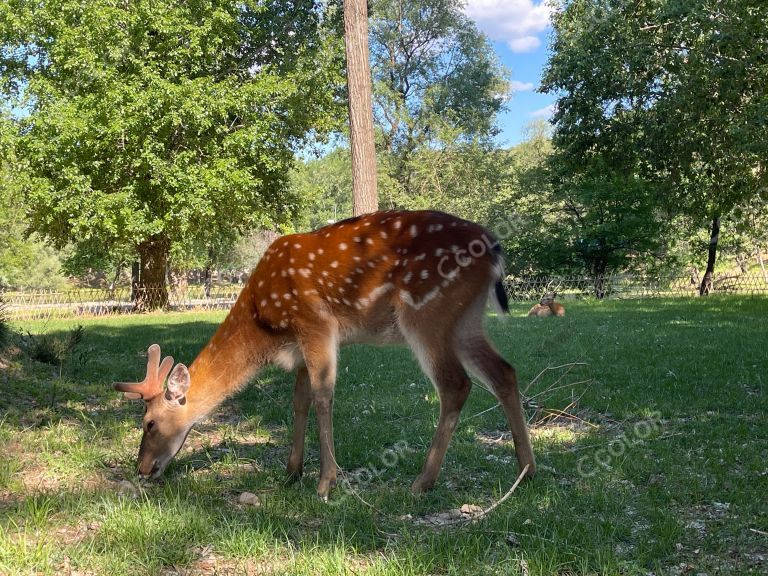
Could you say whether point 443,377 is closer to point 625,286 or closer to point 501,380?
point 501,380

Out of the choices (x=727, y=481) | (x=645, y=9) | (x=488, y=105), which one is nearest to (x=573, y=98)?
(x=645, y=9)

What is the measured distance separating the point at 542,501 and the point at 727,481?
1264 millimetres

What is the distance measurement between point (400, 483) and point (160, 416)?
168cm

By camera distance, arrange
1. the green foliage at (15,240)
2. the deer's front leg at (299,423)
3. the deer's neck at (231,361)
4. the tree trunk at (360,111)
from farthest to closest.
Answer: the green foliage at (15,240), the tree trunk at (360,111), the deer's neck at (231,361), the deer's front leg at (299,423)

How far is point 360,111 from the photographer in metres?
9.03

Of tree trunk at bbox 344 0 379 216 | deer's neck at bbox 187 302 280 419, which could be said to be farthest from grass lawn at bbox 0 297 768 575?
tree trunk at bbox 344 0 379 216

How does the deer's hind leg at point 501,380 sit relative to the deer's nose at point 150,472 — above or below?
above

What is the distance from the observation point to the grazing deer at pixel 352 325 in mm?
4156

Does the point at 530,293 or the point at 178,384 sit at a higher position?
the point at 178,384

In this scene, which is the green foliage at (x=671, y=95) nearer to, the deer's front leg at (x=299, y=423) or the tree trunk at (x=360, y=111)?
the tree trunk at (x=360, y=111)

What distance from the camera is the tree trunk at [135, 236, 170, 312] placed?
79.7ft

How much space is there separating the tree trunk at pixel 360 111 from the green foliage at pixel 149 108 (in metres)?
11.8

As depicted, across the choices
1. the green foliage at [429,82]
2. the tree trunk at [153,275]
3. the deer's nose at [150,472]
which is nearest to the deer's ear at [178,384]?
the deer's nose at [150,472]

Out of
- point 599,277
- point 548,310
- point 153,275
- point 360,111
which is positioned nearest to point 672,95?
point 548,310
